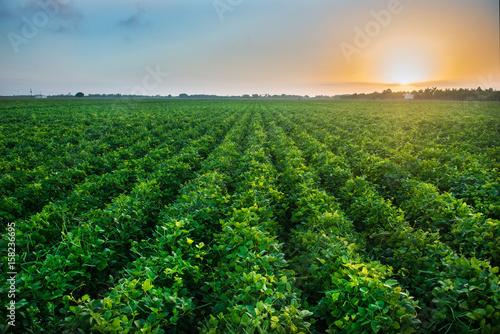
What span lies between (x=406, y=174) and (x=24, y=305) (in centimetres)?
920

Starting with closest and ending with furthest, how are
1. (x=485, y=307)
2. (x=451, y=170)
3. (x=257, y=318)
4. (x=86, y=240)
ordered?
(x=257, y=318), (x=485, y=307), (x=86, y=240), (x=451, y=170)

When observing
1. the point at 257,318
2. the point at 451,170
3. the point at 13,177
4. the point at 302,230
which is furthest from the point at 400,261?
the point at 13,177

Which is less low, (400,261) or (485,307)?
(485,307)

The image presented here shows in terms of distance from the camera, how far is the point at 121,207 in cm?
491

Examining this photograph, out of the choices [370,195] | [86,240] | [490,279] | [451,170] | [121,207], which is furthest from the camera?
[451,170]

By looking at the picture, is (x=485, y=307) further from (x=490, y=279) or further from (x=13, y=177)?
(x=13, y=177)

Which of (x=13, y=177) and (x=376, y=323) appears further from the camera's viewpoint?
(x=13, y=177)

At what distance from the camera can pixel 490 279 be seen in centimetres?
290

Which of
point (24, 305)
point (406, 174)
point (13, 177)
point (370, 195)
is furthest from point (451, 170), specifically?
point (13, 177)

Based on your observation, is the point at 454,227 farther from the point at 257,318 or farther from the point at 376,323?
the point at 257,318

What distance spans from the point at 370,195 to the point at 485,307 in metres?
3.23

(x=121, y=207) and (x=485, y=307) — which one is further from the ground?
(x=121, y=207)

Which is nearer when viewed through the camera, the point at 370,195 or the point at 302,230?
the point at 302,230

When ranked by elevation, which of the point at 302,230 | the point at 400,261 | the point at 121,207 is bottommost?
the point at 400,261
